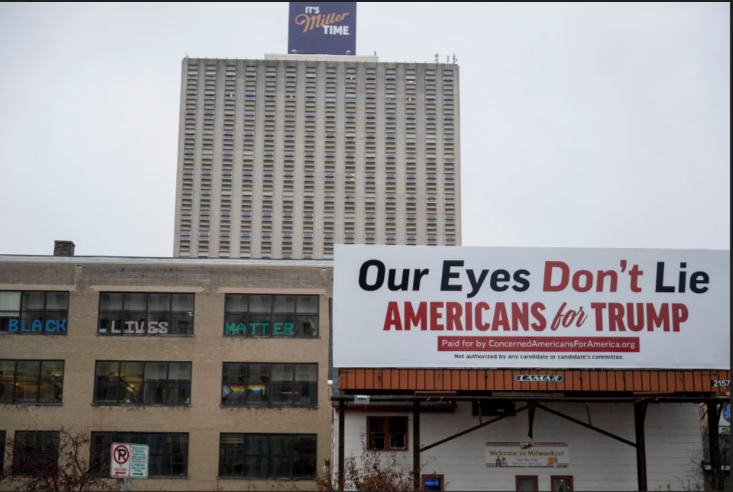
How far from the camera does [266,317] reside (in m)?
37.0

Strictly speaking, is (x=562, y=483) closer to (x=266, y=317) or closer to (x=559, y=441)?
(x=559, y=441)

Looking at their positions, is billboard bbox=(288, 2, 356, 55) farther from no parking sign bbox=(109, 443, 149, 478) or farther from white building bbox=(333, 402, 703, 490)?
no parking sign bbox=(109, 443, 149, 478)

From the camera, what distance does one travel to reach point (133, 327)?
36.7 metres

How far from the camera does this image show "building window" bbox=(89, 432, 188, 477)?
35.7 meters

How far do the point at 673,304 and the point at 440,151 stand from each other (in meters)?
60.3

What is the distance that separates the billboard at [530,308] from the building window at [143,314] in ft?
43.2

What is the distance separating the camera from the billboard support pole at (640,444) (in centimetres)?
2567

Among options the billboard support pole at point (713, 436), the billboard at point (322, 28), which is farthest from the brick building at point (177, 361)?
the billboard at point (322, 28)

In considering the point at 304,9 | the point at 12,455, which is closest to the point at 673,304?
the point at 12,455

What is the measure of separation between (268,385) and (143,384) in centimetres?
556

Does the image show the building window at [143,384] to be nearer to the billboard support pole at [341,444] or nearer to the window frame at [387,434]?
the window frame at [387,434]

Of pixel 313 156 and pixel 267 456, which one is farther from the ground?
pixel 313 156

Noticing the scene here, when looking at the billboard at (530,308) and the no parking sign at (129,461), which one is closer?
the no parking sign at (129,461)

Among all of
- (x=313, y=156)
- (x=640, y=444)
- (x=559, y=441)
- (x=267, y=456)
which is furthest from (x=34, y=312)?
(x=313, y=156)
